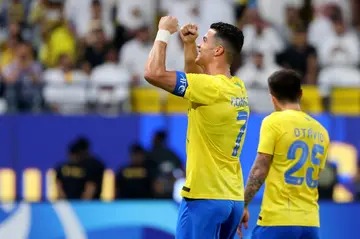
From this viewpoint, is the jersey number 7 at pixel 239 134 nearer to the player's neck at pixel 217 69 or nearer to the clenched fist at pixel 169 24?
the player's neck at pixel 217 69

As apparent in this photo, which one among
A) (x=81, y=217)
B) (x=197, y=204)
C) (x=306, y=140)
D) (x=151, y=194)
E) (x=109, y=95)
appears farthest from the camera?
(x=109, y=95)

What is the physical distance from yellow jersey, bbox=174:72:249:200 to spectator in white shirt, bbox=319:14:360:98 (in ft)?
30.9

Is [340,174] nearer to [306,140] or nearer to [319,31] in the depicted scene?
[319,31]

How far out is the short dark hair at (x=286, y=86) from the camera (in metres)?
7.59

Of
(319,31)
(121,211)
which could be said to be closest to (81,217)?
(121,211)

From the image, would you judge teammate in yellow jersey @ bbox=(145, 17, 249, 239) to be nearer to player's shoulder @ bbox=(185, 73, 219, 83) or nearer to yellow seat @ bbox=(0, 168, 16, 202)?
player's shoulder @ bbox=(185, 73, 219, 83)

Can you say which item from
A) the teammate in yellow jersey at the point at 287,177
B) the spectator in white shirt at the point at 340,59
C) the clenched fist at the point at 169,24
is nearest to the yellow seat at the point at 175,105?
the spectator in white shirt at the point at 340,59

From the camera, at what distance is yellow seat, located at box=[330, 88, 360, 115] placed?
1597 centimetres

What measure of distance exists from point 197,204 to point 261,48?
1000cm

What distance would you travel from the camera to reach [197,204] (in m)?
6.82

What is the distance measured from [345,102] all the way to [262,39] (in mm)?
1835

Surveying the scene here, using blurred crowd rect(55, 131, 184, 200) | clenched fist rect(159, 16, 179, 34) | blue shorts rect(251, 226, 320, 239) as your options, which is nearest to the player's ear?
clenched fist rect(159, 16, 179, 34)

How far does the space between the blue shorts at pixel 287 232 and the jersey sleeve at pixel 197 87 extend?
1.31 metres

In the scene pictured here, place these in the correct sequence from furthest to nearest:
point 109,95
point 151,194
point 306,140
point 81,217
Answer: point 109,95
point 151,194
point 81,217
point 306,140
